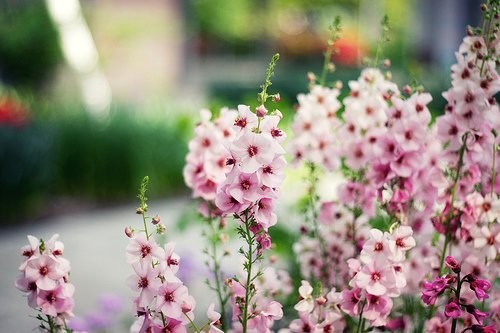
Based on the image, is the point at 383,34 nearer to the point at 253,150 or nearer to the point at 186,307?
the point at 253,150

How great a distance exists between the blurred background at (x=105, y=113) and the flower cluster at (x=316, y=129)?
0.84 feet

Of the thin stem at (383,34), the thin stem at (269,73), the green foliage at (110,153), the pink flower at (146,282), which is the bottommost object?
the pink flower at (146,282)

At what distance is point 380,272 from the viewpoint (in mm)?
1324

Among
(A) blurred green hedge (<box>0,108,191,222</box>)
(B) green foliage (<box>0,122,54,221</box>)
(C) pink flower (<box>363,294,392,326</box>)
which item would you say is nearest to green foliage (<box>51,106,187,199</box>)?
(A) blurred green hedge (<box>0,108,191,222</box>)

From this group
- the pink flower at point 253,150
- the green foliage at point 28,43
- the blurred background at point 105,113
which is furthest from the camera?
the green foliage at point 28,43

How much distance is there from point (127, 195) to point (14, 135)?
134 cm

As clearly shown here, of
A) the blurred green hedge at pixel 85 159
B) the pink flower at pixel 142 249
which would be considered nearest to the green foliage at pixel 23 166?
the blurred green hedge at pixel 85 159

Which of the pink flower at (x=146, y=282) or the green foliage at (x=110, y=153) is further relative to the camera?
the green foliage at (x=110, y=153)

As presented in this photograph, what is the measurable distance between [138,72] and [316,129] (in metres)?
12.2

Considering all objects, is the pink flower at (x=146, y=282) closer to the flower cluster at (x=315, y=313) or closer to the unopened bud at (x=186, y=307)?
the unopened bud at (x=186, y=307)

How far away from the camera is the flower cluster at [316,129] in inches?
70.4

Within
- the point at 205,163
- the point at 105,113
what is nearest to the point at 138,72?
the point at 105,113

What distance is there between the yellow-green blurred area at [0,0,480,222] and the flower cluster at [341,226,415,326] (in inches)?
25.5

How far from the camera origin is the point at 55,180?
5633mm
